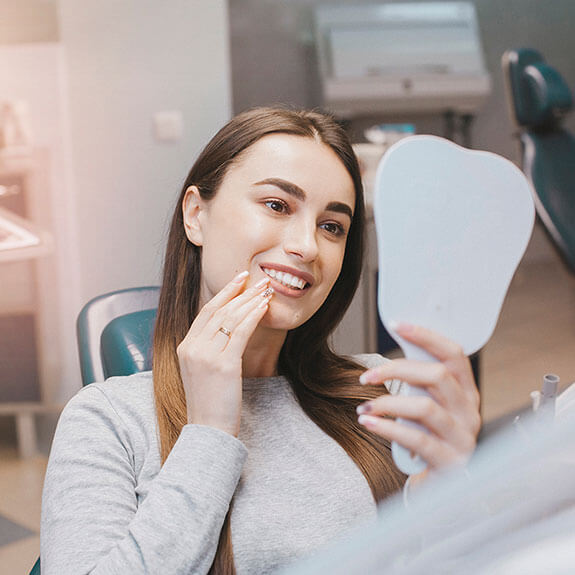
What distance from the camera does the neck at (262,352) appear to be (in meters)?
0.95

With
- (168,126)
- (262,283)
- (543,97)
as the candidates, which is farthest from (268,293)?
(168,126)

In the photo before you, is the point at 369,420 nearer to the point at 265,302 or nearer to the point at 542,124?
the point at 265,302

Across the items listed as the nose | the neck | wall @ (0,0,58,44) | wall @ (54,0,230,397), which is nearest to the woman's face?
the nose

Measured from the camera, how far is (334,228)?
85cm

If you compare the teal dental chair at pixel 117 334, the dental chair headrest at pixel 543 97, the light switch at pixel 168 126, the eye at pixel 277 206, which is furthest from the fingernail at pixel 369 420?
the light switch at pixel 168 126

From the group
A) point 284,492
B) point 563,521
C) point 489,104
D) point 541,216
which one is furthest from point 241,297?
point 489,104

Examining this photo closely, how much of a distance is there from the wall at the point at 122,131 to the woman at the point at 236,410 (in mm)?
1787

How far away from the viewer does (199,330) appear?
0.78 metres

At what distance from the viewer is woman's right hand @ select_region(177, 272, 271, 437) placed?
2.49ft

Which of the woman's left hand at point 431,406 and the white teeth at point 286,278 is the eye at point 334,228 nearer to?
the white teeth at point 286,278

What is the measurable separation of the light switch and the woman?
186cm

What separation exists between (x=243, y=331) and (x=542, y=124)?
184 cm

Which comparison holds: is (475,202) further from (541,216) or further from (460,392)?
(541,216)

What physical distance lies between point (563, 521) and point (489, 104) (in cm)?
540
